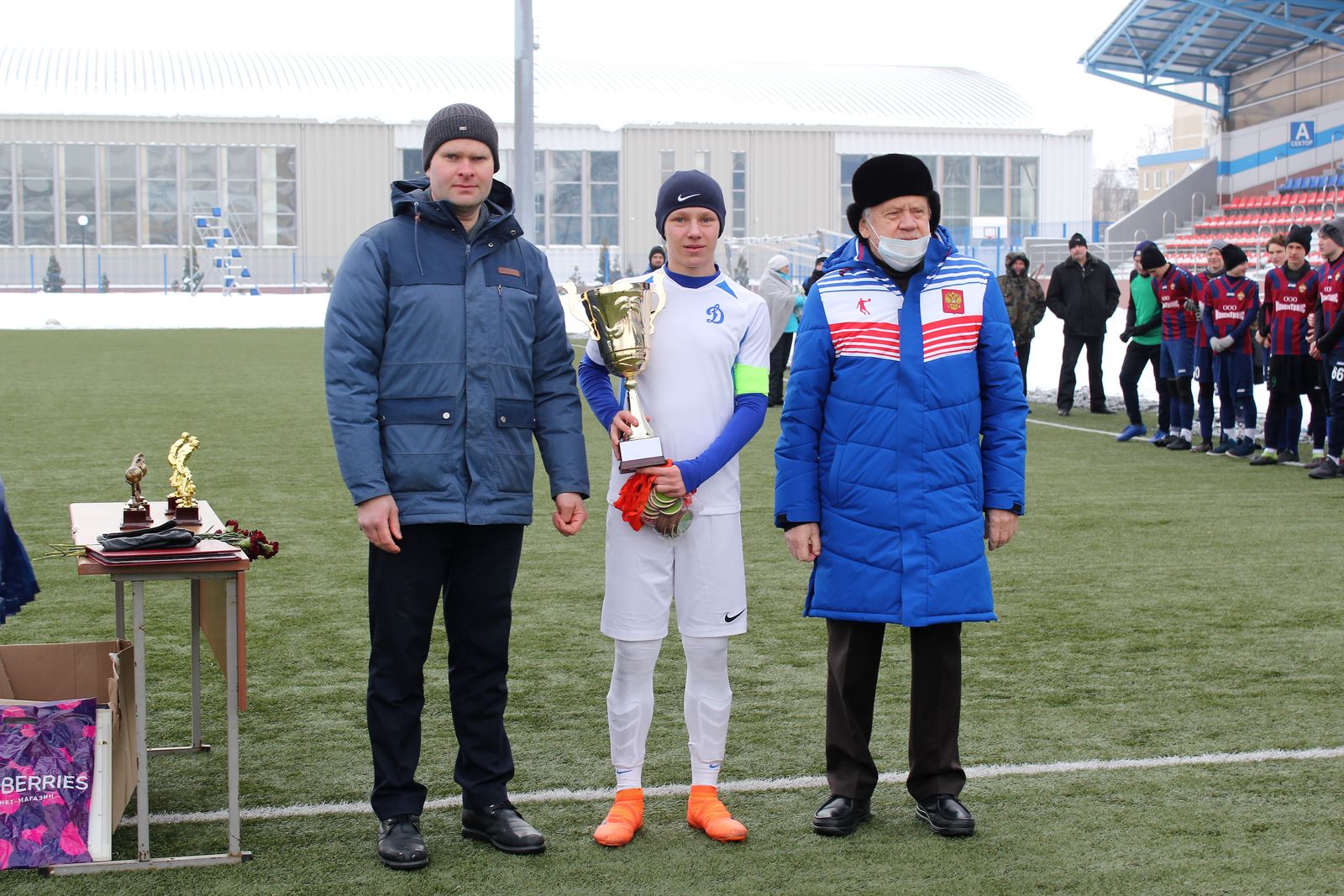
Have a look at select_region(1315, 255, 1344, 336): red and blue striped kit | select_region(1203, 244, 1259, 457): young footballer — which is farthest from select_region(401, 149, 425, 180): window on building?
select_region(1315, 255, 1344, 336): red and blue striped kit

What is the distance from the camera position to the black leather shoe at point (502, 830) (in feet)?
13.2

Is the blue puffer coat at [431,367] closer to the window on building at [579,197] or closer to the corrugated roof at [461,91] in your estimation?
the corrugated roof at [461,91]

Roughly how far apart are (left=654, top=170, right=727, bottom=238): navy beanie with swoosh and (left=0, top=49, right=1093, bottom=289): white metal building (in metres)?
46.3

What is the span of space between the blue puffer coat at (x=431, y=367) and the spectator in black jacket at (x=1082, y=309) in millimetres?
12978

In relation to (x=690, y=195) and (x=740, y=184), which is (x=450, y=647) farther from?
(x=740, y=184)

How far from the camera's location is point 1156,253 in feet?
45.1

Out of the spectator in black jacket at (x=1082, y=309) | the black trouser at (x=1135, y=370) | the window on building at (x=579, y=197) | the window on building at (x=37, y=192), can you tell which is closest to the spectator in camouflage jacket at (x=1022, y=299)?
the spectator in black jacket at (x=1082, y=309)

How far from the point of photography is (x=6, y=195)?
167 feet

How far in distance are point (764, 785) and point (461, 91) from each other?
52.5 m

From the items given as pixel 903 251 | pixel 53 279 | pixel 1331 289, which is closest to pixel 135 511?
pixel 903 251

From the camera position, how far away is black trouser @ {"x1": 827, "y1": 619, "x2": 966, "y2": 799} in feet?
13.7

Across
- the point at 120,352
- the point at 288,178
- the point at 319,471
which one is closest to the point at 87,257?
the point at 288,178

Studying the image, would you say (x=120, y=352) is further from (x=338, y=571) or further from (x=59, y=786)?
(x=59, y=786)

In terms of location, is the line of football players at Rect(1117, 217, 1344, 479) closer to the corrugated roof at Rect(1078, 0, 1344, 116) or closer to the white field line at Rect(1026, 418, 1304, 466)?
the white field line at Rect(1026, 418, 1304, 466)
